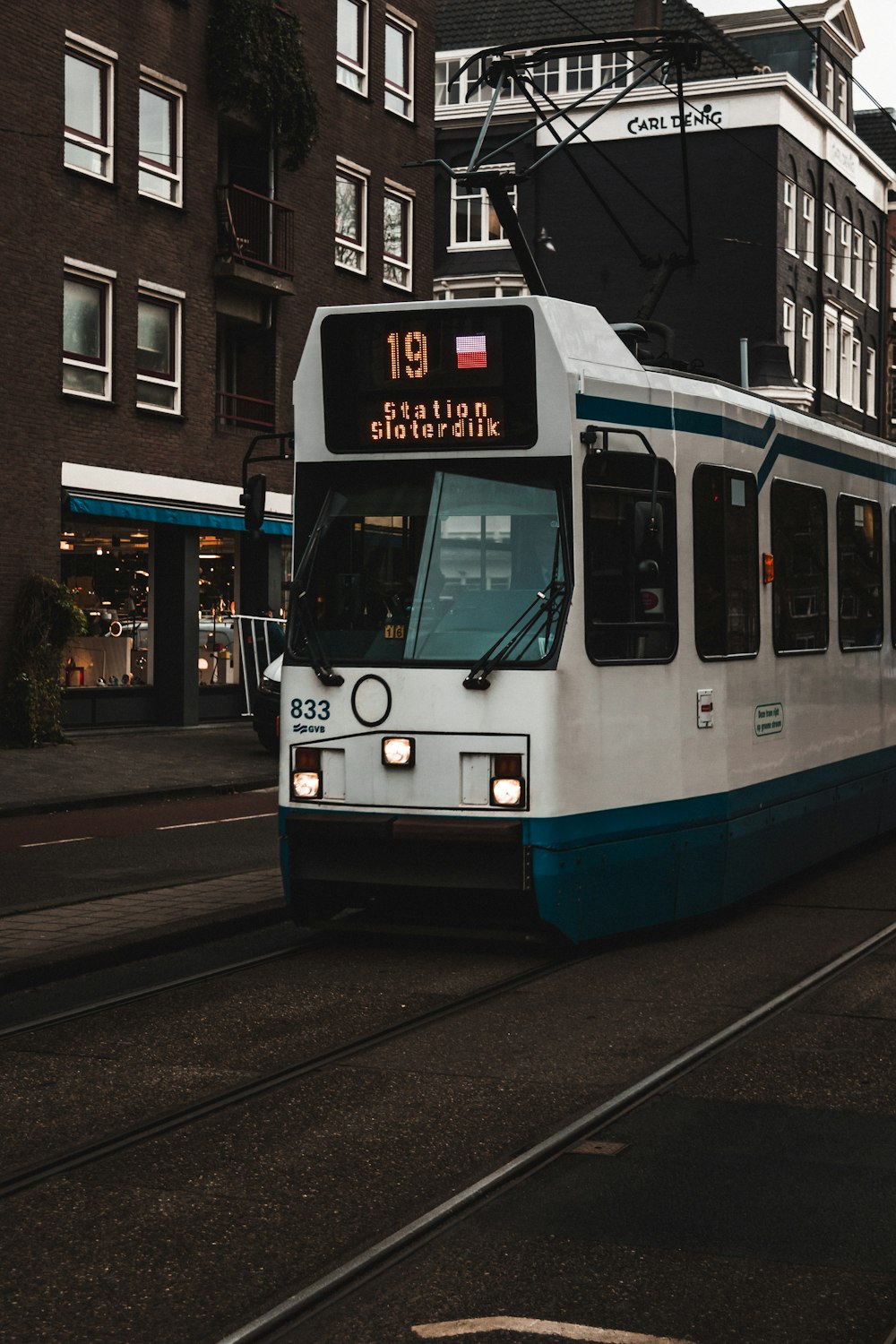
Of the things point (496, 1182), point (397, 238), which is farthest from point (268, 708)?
point (496, 1182)

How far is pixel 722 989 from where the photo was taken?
805 centimetres

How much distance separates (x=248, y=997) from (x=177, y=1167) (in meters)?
2.59

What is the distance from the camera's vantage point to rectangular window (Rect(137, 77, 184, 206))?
27.1 metres

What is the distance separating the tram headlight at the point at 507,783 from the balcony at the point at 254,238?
21.3m

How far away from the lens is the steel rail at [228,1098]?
207 inches

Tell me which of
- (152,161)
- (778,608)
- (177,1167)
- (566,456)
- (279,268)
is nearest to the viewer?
(177,1167)

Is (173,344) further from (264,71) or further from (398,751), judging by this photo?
(398,751)

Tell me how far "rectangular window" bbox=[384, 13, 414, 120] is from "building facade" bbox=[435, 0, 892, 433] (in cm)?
1384

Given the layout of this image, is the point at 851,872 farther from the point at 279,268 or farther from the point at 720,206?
the point at 720,206

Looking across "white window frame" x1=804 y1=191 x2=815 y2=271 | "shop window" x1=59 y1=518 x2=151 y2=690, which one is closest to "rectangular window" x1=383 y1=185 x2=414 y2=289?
"shop window" x1=59 y1=518 x2=151 y2=690

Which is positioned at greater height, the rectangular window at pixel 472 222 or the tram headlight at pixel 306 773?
the rectangular window at pixel 472 222

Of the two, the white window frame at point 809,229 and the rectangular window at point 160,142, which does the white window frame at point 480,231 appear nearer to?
the white window frame at point 809,229

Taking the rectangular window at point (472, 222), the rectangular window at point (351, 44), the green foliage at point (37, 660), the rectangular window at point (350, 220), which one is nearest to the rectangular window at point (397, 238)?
the rectangular window at point (350, 220)

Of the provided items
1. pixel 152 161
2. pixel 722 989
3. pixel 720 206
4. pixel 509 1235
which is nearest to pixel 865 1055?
pixel 722 989
